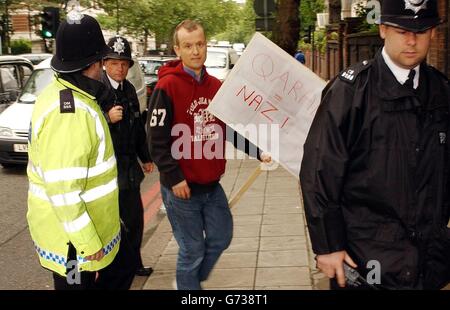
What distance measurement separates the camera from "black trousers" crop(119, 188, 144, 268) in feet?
15.9

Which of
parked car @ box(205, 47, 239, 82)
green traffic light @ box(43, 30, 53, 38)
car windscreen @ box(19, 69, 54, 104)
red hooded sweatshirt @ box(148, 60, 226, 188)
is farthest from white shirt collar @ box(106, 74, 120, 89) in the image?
parked car @ box(205, 47, 239, 82)

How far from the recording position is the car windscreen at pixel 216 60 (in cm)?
2114

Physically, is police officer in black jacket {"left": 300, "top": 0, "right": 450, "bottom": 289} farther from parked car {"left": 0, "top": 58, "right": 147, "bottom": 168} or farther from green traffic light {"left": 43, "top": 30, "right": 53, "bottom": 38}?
green traffic light {"left": 43, "top": 30, "right": 53, "bottom": 38}

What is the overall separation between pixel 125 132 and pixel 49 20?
48.8 feet

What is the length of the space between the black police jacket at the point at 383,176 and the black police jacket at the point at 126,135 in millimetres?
2267

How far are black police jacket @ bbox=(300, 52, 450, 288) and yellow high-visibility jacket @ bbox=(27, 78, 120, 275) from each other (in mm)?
981

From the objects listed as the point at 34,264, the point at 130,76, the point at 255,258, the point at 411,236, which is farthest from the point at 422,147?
the point at 130,76

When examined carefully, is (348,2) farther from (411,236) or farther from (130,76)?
(411,236)

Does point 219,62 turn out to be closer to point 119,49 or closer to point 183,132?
point 119,49

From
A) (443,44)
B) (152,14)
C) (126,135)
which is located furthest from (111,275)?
(152,14)

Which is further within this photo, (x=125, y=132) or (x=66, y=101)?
(x=125, y=132)

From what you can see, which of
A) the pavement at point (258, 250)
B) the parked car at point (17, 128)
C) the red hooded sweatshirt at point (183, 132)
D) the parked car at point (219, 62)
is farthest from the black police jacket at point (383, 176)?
the parked car at point (219, 62)

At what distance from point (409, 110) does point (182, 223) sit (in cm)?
186

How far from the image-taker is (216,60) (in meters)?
21.4
